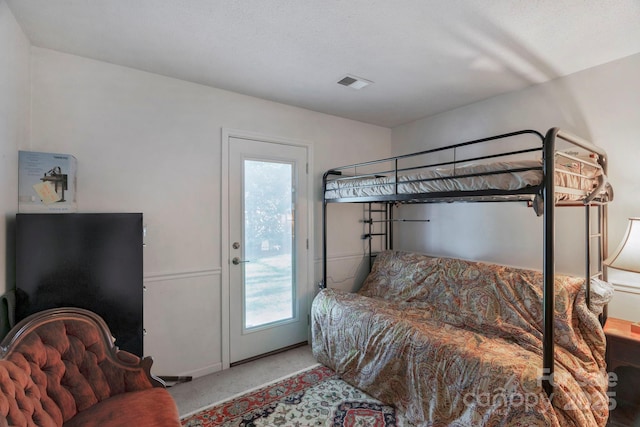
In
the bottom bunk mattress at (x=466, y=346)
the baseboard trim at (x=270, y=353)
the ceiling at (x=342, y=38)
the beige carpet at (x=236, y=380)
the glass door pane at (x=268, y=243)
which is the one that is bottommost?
the beige carpet at (x=236, y=380)

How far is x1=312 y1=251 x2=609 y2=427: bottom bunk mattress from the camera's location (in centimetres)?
161

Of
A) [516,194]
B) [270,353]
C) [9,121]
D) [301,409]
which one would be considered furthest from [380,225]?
[9,121]

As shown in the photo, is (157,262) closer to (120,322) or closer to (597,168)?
(120,322)

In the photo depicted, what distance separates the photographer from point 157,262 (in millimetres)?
2402

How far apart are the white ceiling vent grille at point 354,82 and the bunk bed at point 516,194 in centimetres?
71

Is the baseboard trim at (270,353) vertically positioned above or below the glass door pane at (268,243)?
below

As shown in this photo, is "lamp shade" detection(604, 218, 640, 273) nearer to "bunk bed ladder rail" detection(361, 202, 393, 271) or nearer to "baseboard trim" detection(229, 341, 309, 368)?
"bunk bed ladder rail" detection(361, 202, 393, 271)

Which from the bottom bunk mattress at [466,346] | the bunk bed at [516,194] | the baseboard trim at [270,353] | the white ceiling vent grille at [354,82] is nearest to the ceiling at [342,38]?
the white ceiling vent grille at [354,82]

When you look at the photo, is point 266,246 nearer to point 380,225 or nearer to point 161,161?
point 161,161

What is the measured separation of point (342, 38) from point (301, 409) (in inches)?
99.3

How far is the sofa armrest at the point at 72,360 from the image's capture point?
1.42 metres

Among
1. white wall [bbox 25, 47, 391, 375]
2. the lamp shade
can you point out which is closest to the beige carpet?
white wall [bbox 25, 47, 391, 375]

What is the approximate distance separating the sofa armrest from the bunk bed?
1533 mm

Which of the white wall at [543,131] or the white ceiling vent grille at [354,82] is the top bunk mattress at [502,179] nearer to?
the white wall at [543,131]
